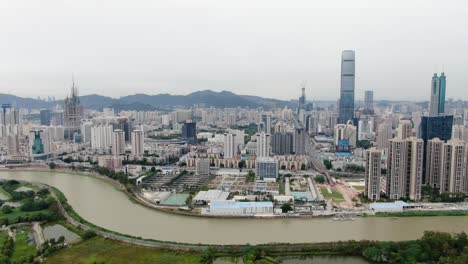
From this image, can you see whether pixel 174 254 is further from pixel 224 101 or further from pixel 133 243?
pixel 224 101

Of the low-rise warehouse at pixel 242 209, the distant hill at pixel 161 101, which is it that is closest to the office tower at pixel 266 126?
the low-rise warehouse at pixel 242 209

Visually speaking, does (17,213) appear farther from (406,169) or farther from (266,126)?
→ (266,126)

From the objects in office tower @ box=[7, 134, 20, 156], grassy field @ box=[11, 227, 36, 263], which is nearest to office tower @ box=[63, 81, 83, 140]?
office tower @ box=[7, 134, 20, 156]

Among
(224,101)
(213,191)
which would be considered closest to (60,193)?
(213,191)

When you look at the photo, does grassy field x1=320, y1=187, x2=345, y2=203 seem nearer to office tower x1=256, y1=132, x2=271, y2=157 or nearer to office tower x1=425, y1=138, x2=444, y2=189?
office tower x1=425, y1=138, x2=444, y2=189

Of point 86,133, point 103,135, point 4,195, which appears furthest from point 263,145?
point 86,133
